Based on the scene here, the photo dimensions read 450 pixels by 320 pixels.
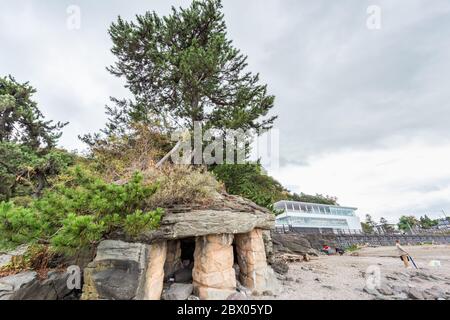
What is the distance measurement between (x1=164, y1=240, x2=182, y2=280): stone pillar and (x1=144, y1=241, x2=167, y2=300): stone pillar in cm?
75

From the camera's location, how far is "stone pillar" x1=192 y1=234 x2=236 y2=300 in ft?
14.5

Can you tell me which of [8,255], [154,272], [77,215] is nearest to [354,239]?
[154,272]

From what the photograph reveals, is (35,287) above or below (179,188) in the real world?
below

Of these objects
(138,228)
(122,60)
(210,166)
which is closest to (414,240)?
(210,166)

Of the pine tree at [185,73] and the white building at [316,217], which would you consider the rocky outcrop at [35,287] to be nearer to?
the pine tree at [185,73]

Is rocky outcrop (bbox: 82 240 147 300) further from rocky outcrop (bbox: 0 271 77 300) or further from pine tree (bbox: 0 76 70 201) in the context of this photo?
pine tree (bbox: 0 76 70 201)

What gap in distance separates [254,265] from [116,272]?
3.33 m

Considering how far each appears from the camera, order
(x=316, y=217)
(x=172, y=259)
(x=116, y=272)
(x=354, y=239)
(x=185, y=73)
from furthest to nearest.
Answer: (x=316, y=217) < (x=354, y=239) < (x=185, y=73) < (x=172, y=259) < (x=116, y=272)

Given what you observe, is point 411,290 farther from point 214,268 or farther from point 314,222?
point 314,222

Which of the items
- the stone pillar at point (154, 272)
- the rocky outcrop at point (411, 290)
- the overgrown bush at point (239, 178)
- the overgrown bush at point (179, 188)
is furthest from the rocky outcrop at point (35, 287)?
the rocky outcrop at point (411, 290)

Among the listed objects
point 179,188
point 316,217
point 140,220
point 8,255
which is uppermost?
point 316,217

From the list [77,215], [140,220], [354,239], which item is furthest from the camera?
[354,239]

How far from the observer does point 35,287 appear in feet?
12.2
